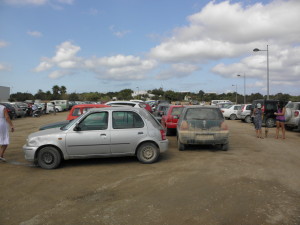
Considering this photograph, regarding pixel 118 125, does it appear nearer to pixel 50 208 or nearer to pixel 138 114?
pixel 138 114

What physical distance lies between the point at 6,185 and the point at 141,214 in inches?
127

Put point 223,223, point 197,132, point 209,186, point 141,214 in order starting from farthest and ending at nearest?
point 197,132
point 209,186
point 141,214
point 223,223

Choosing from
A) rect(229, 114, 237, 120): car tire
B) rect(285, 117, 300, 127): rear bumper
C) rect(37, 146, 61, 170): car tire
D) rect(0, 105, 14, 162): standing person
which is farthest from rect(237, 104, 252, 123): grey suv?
rect(0, 105, 14, 162): standing person

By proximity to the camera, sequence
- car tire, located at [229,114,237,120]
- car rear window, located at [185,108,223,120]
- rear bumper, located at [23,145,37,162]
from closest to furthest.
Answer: rear bumper, located at [23,145,37,162] → car rear window, located at [185,108,223,120] → car tire, located at [229,114,237,120]

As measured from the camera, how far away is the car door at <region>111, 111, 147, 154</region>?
7.18 metres

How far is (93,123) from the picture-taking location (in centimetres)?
722

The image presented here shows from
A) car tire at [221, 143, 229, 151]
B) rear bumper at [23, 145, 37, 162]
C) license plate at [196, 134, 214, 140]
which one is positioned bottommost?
car tire at [221, 143, 229, 151]

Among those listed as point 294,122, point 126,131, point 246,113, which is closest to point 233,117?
point 246,113

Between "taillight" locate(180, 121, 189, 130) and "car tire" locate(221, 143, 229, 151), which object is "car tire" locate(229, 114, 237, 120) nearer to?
"car tire" locate(221, 143, 229, 151)

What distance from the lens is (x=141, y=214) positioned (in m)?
4.20

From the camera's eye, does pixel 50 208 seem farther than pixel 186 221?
Yes

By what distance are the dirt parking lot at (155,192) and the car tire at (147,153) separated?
0.18 metres

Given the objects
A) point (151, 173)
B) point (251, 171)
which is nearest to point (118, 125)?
point (151, 173)

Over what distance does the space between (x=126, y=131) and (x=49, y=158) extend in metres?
2.06
